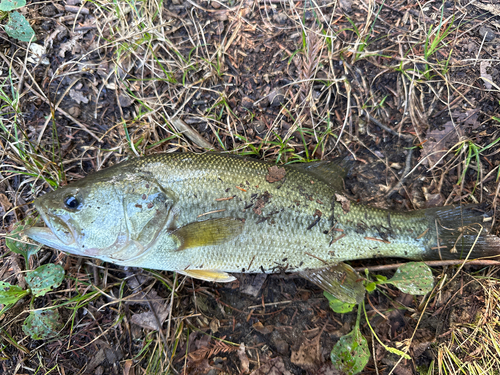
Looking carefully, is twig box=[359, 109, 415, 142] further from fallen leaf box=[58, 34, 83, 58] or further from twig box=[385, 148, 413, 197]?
fallen leaf box=[58, 34, 83, 58]

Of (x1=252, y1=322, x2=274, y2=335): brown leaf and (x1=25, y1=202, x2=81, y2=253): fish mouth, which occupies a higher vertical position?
(x1=25, y1=202, x2=81, y2=253): fish mouth

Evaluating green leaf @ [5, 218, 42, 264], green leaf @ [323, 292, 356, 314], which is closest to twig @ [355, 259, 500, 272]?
green leaf @ [323, 292, 356, 314]

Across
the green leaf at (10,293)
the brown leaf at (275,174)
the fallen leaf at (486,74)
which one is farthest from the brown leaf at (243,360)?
the fallen leaf at (486,74)

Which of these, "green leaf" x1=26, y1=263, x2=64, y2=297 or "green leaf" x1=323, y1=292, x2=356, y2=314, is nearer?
"green leaf" x1=323, y1=292, x2=356, y2=314

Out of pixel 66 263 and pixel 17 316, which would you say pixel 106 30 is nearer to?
pixel 66 263

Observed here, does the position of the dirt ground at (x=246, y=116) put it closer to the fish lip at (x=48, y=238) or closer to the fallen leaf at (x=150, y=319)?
the fallen leaf at (x=150, y=319)

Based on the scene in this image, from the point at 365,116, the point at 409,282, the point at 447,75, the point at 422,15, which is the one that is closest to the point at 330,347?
the point at 409,282

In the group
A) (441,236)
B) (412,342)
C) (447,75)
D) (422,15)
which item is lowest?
(412,342)
